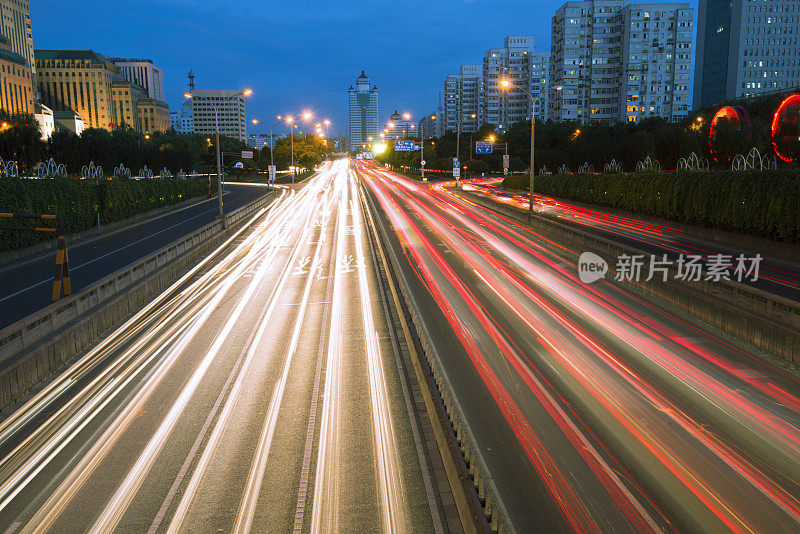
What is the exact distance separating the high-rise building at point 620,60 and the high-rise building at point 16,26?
14812cm

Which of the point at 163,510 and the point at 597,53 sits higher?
the point at 597,53

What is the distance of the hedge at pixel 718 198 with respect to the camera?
2709cm

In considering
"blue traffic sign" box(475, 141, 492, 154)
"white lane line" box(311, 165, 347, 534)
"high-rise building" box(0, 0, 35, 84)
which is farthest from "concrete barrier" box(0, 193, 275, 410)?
"high-rise building" box(0, 0, 35, 84)

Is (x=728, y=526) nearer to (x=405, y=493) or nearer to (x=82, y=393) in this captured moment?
(x=405, y=493)

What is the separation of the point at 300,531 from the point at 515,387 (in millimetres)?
6048

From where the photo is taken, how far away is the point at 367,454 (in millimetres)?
9094

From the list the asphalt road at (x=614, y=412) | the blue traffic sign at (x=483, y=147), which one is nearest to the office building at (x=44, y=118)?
the blue traffic sign at (x=483, y=147)

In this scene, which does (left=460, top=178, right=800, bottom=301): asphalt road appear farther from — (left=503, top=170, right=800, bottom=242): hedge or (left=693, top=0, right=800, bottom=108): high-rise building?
(left=693, top=0, right=800, bottom=108): high-rise building

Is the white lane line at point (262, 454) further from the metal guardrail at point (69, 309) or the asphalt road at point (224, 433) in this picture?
the metal guardrail at point (69, 309)

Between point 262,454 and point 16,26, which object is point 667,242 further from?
point 16,26

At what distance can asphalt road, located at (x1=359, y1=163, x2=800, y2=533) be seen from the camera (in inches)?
299

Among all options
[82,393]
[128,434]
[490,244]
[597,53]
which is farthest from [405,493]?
[597,53]

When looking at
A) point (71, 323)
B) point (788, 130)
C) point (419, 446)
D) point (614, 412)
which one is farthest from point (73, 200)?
point (788, 130)

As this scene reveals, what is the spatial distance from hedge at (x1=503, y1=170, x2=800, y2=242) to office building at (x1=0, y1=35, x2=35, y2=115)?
13895 centimetres
